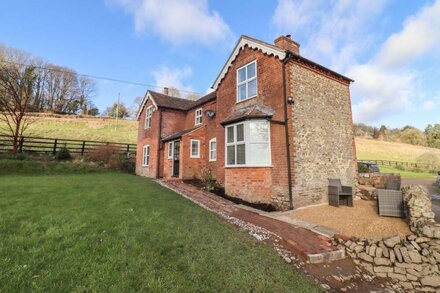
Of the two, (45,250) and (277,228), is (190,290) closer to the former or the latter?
(45,250)

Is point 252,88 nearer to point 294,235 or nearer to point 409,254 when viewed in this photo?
point 294,235

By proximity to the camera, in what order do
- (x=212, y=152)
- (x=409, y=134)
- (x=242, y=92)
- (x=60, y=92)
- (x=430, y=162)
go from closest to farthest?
(x=242, y=92)
(x=212, y=152)
(x=430, y=162)
(x=60, y=92)
(x=409, y=134)

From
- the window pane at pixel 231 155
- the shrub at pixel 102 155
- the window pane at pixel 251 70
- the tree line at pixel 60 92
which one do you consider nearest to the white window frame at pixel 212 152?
the window pane at pixel 231 155

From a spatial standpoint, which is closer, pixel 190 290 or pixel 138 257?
pixel 190 290

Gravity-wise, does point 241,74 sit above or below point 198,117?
above

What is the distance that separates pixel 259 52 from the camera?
456 inches

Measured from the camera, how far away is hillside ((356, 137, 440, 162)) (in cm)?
4382

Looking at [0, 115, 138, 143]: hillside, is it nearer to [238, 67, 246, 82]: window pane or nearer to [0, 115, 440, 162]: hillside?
[0, 115, 440, 162]: hillside

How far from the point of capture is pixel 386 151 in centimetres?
4878

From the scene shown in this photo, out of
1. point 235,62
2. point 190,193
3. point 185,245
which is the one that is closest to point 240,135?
point 190,193

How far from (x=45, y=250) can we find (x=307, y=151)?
9608mm

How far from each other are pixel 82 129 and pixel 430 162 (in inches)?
2290

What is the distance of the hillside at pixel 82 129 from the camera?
35.7m

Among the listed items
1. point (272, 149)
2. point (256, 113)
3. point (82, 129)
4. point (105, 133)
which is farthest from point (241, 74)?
point (82, 129)
